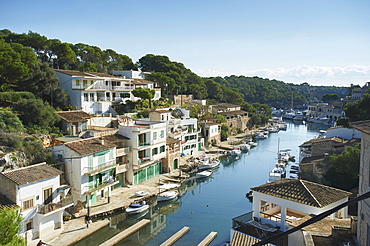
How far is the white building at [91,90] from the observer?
31422mm

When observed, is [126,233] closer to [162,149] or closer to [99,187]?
[99,187]

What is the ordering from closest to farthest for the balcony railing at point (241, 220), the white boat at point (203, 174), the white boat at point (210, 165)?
the balcony railing at point (241, 220) < the white boat at point (203, 174) < the white boat at point (210, 165)

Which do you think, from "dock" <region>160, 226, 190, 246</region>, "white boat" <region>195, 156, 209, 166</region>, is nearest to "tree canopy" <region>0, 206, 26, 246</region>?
"dock" <region>160, 226, 190, 246</region>

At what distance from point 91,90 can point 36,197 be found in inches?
727

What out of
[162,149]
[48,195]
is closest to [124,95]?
[162,149]

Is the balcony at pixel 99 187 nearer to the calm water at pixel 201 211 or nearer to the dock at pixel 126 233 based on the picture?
the calm water at pixel 201 211

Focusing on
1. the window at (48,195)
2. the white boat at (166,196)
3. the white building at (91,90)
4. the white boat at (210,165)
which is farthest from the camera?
the white building at (91,90)

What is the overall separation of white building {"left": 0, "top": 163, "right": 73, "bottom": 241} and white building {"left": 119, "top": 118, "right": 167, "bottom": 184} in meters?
8.09

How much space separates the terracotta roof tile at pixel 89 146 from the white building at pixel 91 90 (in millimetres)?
11128

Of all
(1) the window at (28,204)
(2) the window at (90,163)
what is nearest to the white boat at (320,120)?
(2) the window at (90,163)

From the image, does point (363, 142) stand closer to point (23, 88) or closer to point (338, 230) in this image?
point (338, 230)

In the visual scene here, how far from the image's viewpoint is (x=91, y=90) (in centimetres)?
3219

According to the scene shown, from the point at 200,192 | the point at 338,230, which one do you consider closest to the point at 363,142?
the point at 338,230

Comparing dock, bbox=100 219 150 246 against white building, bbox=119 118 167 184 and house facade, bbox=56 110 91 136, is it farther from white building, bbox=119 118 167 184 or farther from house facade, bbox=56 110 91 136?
house facade, bbox=56 110 91 136
